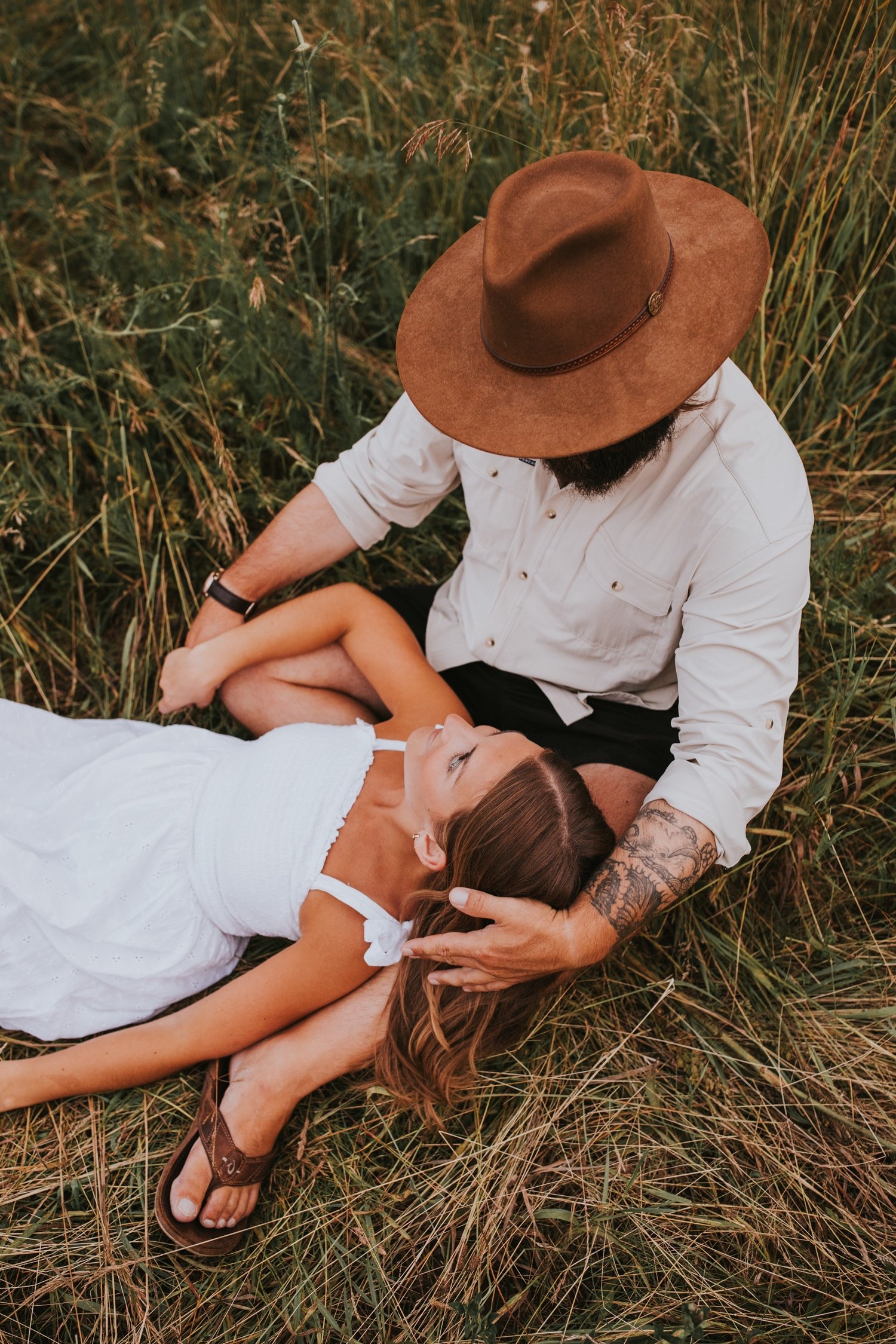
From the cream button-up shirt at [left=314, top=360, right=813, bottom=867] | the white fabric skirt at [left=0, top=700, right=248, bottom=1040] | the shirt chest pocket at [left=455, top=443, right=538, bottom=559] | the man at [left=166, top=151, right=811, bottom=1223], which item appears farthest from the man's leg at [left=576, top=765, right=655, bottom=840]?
the white fabric skirt at [left=0, top=700, right=248, bottom=1040]

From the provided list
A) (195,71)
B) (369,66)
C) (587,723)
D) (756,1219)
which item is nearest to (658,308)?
(587,723)

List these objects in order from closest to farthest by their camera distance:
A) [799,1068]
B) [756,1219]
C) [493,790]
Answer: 1. [493,790]
2. [756,1219]
3. [799,1068]

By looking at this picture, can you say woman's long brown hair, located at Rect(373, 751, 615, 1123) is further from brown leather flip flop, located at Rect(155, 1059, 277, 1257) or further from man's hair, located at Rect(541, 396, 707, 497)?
man's hair, located at Rect(541, 396, 707, 497)

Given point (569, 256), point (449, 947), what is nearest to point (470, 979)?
point (449, 947)

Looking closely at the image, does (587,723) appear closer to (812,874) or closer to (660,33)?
(812,874)

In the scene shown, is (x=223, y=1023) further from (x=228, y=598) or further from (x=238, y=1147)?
(x=228, y=598)

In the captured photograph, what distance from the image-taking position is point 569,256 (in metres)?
1.69

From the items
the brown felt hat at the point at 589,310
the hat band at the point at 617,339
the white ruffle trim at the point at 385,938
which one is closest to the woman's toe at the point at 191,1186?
the white ruffle trim at the point at 385,938

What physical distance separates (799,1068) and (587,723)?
1062 millimetres

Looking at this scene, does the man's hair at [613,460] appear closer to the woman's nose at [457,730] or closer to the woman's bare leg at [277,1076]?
the woman's nose at [457,730]

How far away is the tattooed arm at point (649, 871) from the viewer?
6.79ft

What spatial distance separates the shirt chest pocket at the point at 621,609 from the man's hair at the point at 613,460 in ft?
0.75

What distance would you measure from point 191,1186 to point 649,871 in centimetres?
137

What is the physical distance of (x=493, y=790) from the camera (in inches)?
81.7
